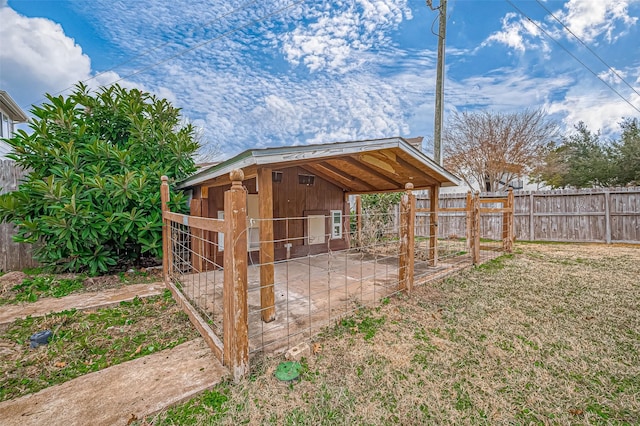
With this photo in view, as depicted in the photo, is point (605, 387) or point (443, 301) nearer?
point (605, 387)

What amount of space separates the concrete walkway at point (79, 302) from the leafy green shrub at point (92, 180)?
79 cm

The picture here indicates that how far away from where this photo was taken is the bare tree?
1373 centimetres

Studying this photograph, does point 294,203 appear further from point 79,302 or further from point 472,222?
point 79,302

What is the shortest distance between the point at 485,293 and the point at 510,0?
30.5 feet

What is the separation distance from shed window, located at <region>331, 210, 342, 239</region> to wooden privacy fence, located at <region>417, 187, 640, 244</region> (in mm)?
2097

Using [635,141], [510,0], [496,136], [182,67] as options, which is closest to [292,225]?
A: [182,67]

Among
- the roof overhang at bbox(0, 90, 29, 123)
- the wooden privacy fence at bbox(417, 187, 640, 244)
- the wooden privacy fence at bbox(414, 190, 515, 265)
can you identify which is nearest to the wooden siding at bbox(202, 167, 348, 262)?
the wooden privacy fence at bbox(414, 190, 515, 265)

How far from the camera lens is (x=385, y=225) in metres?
8.74

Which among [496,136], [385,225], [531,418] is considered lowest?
[531,418]

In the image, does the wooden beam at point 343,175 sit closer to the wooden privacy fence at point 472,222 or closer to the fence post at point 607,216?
the wooden privacy fence at point 472,222

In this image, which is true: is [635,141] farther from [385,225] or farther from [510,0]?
[385,225]

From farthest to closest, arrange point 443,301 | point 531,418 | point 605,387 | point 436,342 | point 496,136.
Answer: point 496,136, point 443,301, point 436,342, point 605,387, point 531,418

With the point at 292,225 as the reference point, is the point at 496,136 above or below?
above

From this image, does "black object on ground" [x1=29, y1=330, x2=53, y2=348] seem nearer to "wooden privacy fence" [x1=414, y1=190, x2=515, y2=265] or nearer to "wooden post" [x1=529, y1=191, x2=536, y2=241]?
"wooden privacy fence" [x1=414, y1=190, x2=515, y2=265]
